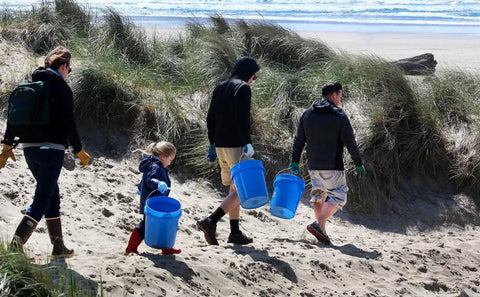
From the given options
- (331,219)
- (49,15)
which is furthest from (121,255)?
(49,15)

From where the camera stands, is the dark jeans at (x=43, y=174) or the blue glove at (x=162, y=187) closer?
the dark jeans at (x=43, y=174)

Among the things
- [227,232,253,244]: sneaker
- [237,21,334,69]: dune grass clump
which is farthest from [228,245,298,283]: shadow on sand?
[237,21,334,69]: dune grass clump

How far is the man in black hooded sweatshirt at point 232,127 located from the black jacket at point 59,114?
1643 mm

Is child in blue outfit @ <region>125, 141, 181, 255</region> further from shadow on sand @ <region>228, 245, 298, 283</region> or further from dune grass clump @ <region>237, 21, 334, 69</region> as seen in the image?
dune grass clump @ <region>237, 21, 334, 69</region>

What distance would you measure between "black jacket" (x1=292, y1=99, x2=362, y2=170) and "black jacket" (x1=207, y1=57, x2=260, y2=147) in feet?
2.39

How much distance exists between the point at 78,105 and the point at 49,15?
278 centimetres

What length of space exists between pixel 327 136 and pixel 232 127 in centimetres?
98

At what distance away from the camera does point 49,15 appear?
11.3 metres

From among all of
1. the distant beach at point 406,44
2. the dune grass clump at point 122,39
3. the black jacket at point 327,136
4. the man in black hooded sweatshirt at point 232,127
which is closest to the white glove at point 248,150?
the man in black hooded sweatshirt at point 232,127

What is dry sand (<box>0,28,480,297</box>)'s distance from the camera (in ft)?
18.3

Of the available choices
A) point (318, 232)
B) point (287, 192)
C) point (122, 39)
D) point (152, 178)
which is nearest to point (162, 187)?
point (152, 178)

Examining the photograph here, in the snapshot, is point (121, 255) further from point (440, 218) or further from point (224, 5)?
point (224, 5)

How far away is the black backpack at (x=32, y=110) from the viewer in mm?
5508

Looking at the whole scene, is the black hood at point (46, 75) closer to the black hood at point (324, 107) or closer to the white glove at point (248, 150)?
the white glove at point (248, 150)
